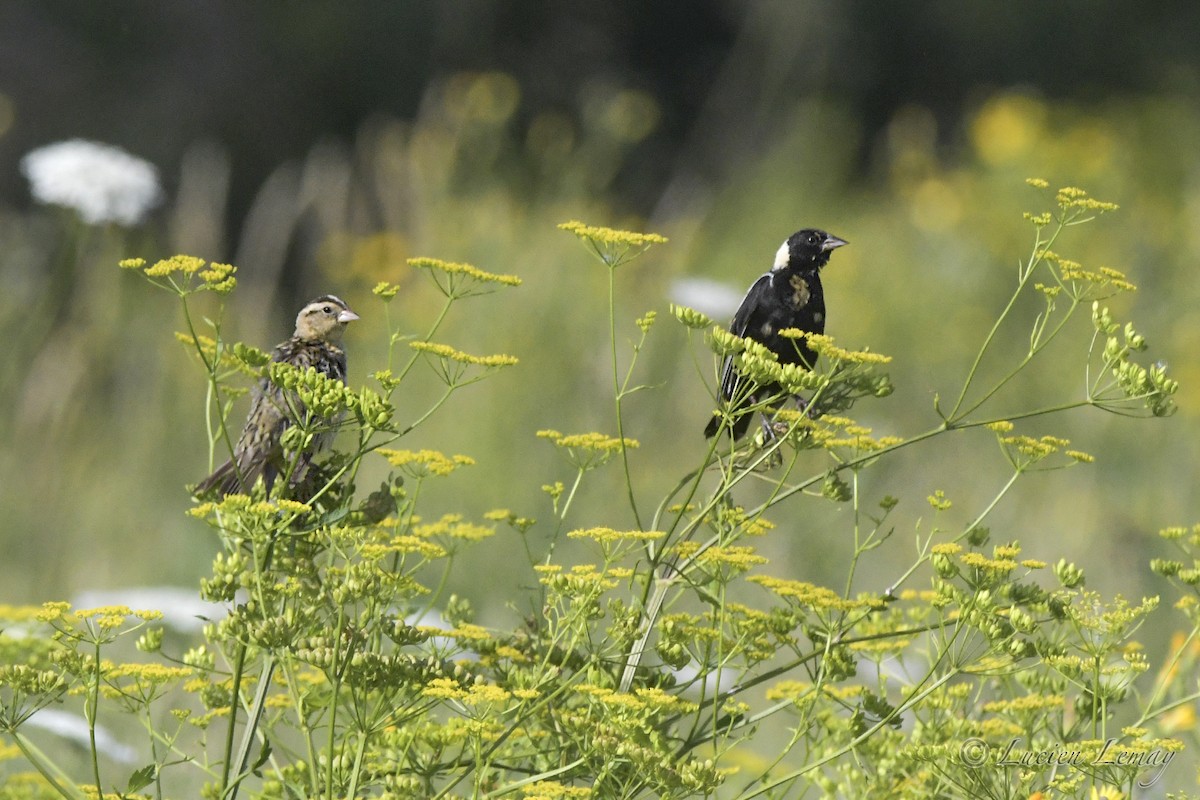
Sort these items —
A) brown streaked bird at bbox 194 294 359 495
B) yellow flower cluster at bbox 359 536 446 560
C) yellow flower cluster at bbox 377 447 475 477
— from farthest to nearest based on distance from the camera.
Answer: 1. brown streaked bird at bbox 194 294 359 495
2. yellow flower cluster at bbox 377 447 475 477
3. yellow flower cluster at bbox 359 536 446 560

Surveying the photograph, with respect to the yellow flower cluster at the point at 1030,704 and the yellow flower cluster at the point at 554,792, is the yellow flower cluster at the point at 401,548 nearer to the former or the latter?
the yellow flower cluster at the point at 554,792

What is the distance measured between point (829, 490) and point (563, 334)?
15.7ft

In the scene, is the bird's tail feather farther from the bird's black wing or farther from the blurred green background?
the blurred green background

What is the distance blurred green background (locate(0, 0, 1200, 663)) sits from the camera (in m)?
6.09

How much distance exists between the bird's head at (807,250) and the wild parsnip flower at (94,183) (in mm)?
2993

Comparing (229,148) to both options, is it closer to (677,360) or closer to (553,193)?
(553,193)

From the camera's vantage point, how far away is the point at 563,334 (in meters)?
7.04

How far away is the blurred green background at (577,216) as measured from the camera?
609 cm

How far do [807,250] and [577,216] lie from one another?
16.8 ft

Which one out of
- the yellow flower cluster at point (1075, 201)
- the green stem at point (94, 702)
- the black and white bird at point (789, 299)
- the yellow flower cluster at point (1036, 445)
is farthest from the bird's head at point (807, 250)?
the green stem at point (94, 702)

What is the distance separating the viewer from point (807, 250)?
3.44 metres

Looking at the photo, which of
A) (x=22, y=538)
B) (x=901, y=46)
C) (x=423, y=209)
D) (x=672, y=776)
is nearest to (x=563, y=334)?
(x=423, y=209)

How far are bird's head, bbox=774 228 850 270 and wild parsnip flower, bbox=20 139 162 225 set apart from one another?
9.82 ft

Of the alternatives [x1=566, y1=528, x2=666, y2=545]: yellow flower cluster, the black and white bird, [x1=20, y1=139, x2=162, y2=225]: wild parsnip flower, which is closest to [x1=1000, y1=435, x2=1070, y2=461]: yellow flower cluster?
[x1=566, y1=528, x2=666, y2=545]: yellow flower cluster
